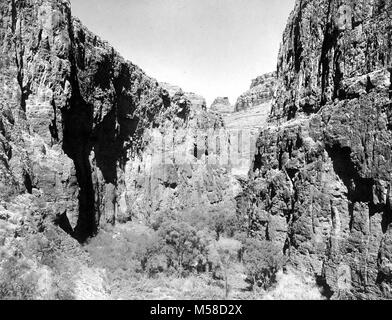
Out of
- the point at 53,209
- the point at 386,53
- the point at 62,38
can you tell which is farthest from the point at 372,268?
the point at 62,38

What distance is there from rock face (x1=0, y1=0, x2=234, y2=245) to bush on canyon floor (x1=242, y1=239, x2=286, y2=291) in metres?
19.4

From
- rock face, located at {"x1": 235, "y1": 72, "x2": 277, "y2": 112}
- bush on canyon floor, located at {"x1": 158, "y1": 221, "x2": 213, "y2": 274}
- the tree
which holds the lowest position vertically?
the tree

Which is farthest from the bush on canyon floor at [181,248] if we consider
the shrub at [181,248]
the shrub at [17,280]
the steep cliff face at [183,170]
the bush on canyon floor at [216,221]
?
the shrub at [17,280]

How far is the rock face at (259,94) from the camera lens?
16262 centimetres

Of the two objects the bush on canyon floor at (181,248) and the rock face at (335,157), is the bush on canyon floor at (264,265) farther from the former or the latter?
the bush on canyon floor at (181,248)

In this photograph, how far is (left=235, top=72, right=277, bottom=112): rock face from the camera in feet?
534

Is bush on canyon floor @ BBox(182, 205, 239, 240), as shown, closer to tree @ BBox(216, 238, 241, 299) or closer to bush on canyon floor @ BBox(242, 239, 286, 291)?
tree @ BBox(216, 238, 241, 299)

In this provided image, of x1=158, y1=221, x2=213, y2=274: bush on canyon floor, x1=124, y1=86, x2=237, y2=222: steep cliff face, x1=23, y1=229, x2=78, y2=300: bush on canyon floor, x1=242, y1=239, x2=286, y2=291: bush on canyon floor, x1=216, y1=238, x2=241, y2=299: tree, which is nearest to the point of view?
x1=23, y1=229, x2=78, y2=300: bush on canyon floor

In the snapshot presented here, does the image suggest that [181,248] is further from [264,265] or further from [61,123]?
[61,123]

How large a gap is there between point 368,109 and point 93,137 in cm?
3142

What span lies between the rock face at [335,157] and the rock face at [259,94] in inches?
4483

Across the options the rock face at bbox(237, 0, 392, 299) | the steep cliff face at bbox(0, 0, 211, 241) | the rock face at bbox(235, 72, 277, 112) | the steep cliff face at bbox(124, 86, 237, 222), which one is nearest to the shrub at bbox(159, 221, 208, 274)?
the steep cliff face at bbox(0, 0, 211, 241)

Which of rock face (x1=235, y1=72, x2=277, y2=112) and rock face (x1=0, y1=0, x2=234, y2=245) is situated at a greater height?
rock face (x1=235, y1=72, x2=277, y2=112)
